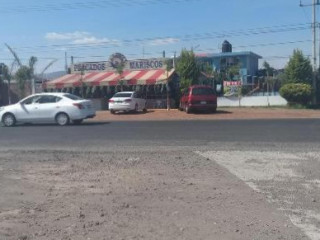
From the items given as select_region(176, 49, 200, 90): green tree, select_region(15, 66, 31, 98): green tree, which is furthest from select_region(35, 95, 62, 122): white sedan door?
select_region(15, 66, 31, 98): green tree

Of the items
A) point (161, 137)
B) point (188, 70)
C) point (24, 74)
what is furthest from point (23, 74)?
point (161, 137)

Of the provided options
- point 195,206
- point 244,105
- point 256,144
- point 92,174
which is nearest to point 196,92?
point 244,105

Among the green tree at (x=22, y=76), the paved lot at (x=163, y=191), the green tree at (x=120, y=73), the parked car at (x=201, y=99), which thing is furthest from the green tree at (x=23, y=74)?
the paved lot at (x=163, y=191)

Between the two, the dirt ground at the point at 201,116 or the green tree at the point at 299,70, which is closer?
the dirt ground at the point at 201,116

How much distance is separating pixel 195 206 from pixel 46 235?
2.17 m

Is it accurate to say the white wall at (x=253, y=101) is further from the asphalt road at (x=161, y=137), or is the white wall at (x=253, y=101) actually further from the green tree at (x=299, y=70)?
the asphalt road at (x=161, y=137)

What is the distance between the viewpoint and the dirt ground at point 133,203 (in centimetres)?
585

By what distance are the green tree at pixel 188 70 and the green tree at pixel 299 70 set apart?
7120 millimetres

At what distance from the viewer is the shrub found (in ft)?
117

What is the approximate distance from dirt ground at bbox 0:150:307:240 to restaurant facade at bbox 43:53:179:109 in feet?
92.5

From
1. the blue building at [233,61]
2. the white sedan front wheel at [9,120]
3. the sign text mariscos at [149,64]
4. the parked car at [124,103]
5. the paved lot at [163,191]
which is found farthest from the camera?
the blue building at [233,61]

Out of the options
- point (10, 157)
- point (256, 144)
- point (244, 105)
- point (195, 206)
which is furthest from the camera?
point (244, 105)

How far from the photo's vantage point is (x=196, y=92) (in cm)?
3120

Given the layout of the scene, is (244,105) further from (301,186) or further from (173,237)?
(173,237)
